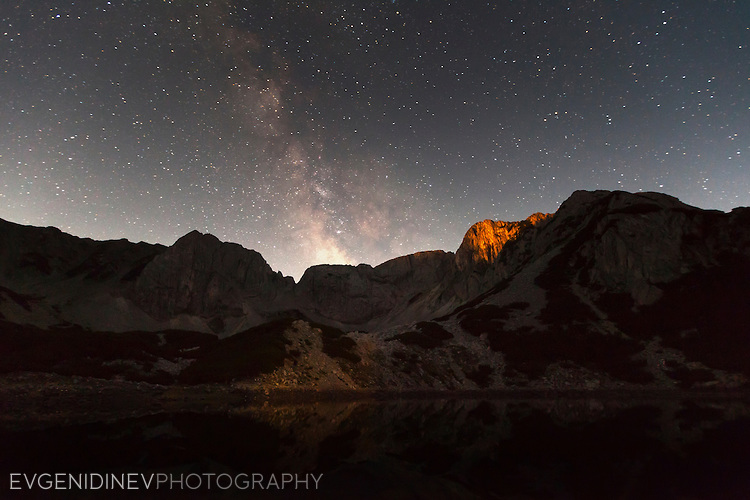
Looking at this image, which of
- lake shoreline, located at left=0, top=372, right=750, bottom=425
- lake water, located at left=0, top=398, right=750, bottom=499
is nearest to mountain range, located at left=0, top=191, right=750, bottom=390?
lake shoreline, located at left=0, top=372, right=750, bottom=425

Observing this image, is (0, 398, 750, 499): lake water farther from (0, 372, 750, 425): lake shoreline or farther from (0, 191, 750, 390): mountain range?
(0, 191, 750, 390): mountain range

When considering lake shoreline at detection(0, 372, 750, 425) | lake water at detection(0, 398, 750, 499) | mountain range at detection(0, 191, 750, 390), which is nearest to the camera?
lake water at detection(0, 398, 750, 499)

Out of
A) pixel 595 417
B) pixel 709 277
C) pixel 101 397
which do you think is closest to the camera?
pixel 595 417

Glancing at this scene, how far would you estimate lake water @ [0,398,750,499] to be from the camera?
38.1ft

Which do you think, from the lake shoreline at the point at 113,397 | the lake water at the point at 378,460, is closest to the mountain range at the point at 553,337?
the lake shoreline at the point at 113,397

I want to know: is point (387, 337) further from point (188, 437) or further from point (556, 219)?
point (556, 219)

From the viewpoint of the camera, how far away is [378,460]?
15.5 metres

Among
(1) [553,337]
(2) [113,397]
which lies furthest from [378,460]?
(1) [553,337]

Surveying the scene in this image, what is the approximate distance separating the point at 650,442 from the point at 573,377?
6437 centimetres

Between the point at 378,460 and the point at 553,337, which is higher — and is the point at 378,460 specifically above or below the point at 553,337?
above

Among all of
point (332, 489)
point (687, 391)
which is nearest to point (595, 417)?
point (332, 489)

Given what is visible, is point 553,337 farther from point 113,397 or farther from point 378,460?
point 378,460

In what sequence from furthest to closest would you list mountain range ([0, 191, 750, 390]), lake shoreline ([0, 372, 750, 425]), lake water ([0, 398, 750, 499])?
mountain range ([0, 191, 750, 390]) → lake shoreline ([0, 372, 750, 425]) → lake water ([0, 398, 750, 499])

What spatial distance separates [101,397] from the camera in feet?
131
